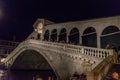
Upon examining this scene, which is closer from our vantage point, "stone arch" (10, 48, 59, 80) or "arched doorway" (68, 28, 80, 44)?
"arched doorway" (68, 28, 80, 44)

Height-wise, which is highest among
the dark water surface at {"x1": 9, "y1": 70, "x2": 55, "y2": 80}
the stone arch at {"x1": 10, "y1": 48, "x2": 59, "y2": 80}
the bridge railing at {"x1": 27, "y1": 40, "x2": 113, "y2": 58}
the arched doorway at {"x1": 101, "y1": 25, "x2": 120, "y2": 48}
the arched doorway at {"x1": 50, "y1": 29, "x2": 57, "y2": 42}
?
the arched doorway at {"x1": 50, "y1": 29, "x2": 57, "y2": 42}

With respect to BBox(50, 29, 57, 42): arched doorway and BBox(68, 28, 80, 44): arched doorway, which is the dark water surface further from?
BBox(68, 28, 80, 44): arched doorway

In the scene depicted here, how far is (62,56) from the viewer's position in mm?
18891

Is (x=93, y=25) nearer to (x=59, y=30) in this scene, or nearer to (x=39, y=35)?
(x=59, y=30)

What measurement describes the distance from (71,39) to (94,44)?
3.79 metres

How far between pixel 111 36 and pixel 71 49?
18.9ft

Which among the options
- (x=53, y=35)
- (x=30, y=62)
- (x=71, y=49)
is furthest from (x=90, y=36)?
(x=30, y=62)

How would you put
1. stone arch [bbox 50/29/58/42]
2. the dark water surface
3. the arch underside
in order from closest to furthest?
the arch underside
stone arch [bbox 50/29/58/42]
the dark water surface

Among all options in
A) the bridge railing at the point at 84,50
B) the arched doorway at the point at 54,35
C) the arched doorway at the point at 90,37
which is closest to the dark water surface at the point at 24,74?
the arched doorway at the point at 54,35

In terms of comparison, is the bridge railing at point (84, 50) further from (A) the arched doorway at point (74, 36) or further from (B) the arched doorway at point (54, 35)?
(B) the arched doorway at point (54, 35)

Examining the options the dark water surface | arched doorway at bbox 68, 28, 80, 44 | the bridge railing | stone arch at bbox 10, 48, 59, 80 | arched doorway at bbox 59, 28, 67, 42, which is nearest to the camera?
the bridge railing

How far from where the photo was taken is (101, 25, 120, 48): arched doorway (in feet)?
67.8

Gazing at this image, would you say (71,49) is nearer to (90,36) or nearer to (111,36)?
(111,36)

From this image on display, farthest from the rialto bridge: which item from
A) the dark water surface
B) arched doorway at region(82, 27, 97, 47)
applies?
the dark water surface
